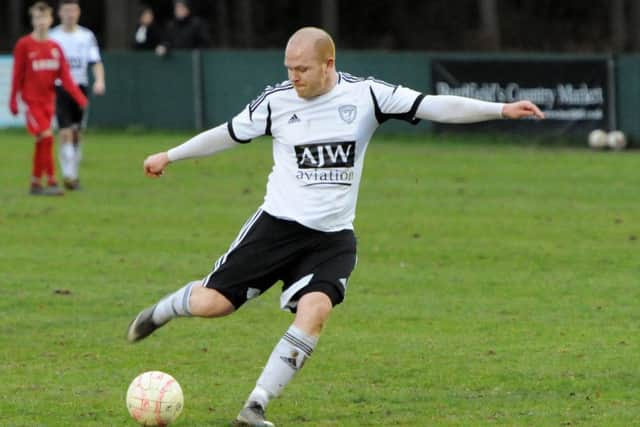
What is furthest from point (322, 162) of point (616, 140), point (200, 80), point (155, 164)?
point (200, 80)

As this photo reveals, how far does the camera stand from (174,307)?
7.05 meters

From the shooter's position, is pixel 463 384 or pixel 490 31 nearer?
pixel 463 384

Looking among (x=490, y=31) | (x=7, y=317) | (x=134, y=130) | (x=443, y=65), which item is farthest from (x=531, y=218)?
(x=490, y=31)

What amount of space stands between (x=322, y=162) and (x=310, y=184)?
0.39 feet

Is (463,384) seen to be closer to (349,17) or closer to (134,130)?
(134,130)

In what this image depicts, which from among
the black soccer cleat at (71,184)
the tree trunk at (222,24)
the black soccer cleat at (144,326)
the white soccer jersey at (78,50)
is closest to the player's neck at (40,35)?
the white soccer jersey at (78,50)

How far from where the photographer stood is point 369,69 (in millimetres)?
25344

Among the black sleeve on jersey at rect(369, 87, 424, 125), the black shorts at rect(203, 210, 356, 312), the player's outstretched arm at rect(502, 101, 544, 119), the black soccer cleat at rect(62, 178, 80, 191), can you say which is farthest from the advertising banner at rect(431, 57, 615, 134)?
the black shorts at rect(203, 210, 356, 312)

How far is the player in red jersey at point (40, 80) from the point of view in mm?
16734

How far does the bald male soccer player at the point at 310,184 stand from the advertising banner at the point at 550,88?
15699mm

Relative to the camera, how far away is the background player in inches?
677

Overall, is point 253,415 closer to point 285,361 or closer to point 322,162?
point 285,361

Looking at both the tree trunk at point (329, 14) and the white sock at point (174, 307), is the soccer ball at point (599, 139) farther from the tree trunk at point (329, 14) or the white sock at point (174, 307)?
the tree trunk at point (329, 14)

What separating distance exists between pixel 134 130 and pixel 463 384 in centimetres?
2019
